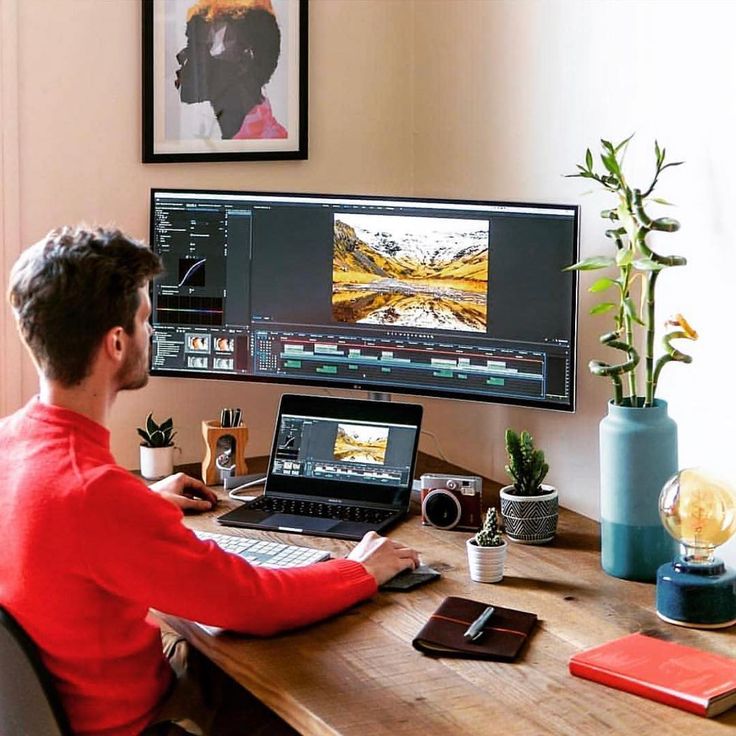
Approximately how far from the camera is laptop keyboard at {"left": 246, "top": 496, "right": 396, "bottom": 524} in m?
2.21

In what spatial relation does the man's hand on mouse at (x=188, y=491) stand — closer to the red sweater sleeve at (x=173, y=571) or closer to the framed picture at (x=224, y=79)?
the red sweater sleeve at (x=173, y=571)

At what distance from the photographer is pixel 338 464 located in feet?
7.63

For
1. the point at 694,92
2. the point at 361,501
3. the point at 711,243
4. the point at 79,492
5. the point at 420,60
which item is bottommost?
the point at 361,501

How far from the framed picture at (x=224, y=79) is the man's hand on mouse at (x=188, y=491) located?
0.75 m

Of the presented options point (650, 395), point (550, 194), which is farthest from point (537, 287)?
point (650, 395)

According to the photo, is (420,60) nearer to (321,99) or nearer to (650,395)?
(321,99)

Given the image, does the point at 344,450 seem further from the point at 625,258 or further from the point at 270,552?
the point at 625,258

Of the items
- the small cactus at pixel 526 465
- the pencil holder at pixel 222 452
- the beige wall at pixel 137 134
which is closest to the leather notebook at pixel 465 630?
the small cactus at pixel 526 465

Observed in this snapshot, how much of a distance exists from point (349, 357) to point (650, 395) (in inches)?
28.8

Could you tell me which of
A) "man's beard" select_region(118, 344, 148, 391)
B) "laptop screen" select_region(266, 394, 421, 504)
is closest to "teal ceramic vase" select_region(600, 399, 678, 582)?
"laptop screen" select_region(266, 394, 421, 504)

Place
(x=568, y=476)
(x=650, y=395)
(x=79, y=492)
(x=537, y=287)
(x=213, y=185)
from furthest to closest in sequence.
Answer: (x=213, y=185) → (x=568, y=476) → (x=537, y=287) → (x=650, y=395) → (x=79, y=492)

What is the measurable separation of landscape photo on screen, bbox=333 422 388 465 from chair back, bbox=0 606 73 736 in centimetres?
90

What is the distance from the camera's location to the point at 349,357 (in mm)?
2439

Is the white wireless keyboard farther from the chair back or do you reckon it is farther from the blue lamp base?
the blue lamp base
